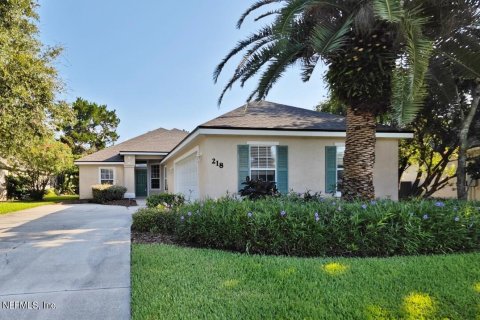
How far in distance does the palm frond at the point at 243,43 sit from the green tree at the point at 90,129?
3648 cm

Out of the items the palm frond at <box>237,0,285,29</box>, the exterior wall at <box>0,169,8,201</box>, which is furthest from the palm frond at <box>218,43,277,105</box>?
the exterior wall at <box>0,169,8,201</box>

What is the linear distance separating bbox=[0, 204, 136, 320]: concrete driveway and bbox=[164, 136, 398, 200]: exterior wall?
324 centimetres

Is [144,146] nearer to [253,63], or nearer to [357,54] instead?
[253,63]

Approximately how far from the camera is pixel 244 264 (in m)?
5.36

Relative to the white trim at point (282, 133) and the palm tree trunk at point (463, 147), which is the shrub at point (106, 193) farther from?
the palm tree trunk at point (463, 147)

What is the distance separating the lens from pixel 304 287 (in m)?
4.41

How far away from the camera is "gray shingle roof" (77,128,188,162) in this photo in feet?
77.9

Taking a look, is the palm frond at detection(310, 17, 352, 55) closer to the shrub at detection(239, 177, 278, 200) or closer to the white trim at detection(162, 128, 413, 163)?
the white trim at detection(162, 128, 413, 163)

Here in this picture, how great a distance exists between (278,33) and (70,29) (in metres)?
12.0

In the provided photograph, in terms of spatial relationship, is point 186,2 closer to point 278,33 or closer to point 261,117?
point 261,117

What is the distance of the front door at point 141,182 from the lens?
2602 cm

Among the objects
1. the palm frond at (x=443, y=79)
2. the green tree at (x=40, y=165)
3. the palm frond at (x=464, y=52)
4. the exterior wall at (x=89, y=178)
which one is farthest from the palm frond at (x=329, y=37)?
the green tree at (x=40, y=165)

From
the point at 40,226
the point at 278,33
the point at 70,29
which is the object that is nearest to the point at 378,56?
the point at 278,33

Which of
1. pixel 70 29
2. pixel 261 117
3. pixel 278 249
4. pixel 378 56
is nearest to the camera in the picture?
pixel 278 249
